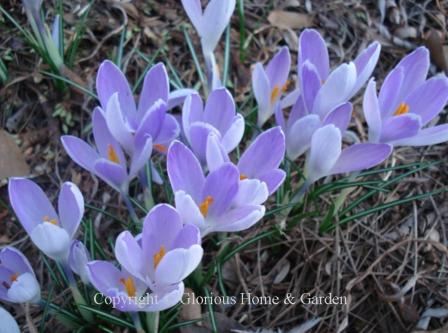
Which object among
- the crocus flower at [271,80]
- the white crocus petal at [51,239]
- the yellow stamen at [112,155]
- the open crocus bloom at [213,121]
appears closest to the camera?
the white crocus petal at [51,239]

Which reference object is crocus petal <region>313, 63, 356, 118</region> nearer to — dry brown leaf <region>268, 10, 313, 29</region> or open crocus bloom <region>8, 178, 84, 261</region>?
open crocus bloom <region>8, 178, 84, 261</region>

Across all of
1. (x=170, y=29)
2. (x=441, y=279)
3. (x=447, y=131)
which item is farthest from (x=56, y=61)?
(x=441, y=279)

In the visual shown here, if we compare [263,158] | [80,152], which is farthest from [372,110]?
[80,152]

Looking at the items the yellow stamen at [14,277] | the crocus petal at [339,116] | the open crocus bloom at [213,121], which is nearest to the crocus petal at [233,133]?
the open crocus bloom at [213,121]

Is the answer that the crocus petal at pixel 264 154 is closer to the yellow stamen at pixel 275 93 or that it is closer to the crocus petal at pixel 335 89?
the crocus petal at pixel 335 89

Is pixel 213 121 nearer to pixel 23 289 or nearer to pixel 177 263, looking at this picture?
pixel 177 263

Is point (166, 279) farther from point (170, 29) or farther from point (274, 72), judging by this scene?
point (170, 29)
